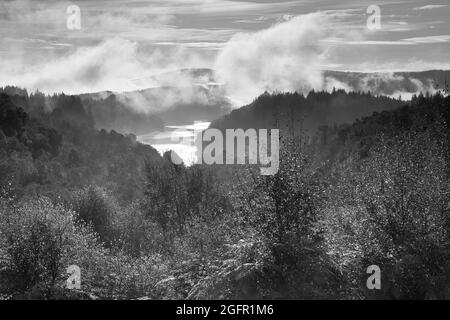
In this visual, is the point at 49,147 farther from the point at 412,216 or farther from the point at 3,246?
the point at 412,216

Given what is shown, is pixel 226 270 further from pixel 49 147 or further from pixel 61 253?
pixel 49 147

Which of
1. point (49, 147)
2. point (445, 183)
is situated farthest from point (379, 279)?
point (49, 147)

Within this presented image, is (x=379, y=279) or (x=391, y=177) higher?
(x=391, y=177)

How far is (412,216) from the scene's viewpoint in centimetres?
2942

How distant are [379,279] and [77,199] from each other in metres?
59.1

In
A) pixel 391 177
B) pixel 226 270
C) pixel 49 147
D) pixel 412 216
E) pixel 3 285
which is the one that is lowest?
pixel 49 147

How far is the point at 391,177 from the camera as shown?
3075 centimetres

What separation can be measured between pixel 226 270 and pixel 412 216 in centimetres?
1109
